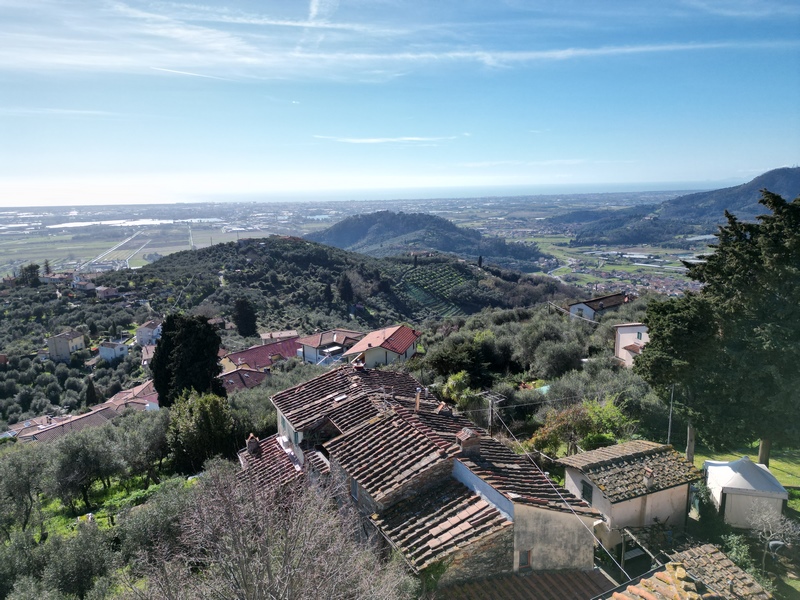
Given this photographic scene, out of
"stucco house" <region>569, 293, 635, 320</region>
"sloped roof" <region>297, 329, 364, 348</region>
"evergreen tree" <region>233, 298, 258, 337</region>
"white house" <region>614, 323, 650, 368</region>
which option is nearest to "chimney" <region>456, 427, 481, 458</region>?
"white house" <region>614, 323, 650, 368</region>

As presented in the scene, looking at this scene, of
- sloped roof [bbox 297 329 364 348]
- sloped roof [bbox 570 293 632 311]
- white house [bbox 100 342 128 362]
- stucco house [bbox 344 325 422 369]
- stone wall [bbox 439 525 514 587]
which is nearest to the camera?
stone wall [bbox 439 525 514 587]

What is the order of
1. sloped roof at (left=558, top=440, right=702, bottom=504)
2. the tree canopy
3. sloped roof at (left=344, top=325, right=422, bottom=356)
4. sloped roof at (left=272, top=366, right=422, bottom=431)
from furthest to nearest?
sloped roof at (left=344, top=325, right=422, bottom=356), sloped roof at (left=272, top=366, right=422, bottom=431), the tree canopy, sloped roof at (left=558, top=440, right=702, bottom=504)

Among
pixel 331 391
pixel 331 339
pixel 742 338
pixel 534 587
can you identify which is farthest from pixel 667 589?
pixel 331 339

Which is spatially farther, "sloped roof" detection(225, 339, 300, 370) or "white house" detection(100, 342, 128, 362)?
"white house" detection(100, 342, 128, 362)

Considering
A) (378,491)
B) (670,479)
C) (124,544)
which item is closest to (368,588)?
(378,491)

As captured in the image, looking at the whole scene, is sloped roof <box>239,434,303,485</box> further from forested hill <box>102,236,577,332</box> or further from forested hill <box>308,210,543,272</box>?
forested hill <box>308,210,543,272</box>

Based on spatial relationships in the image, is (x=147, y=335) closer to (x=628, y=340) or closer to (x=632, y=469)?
(x=628, y=340)
